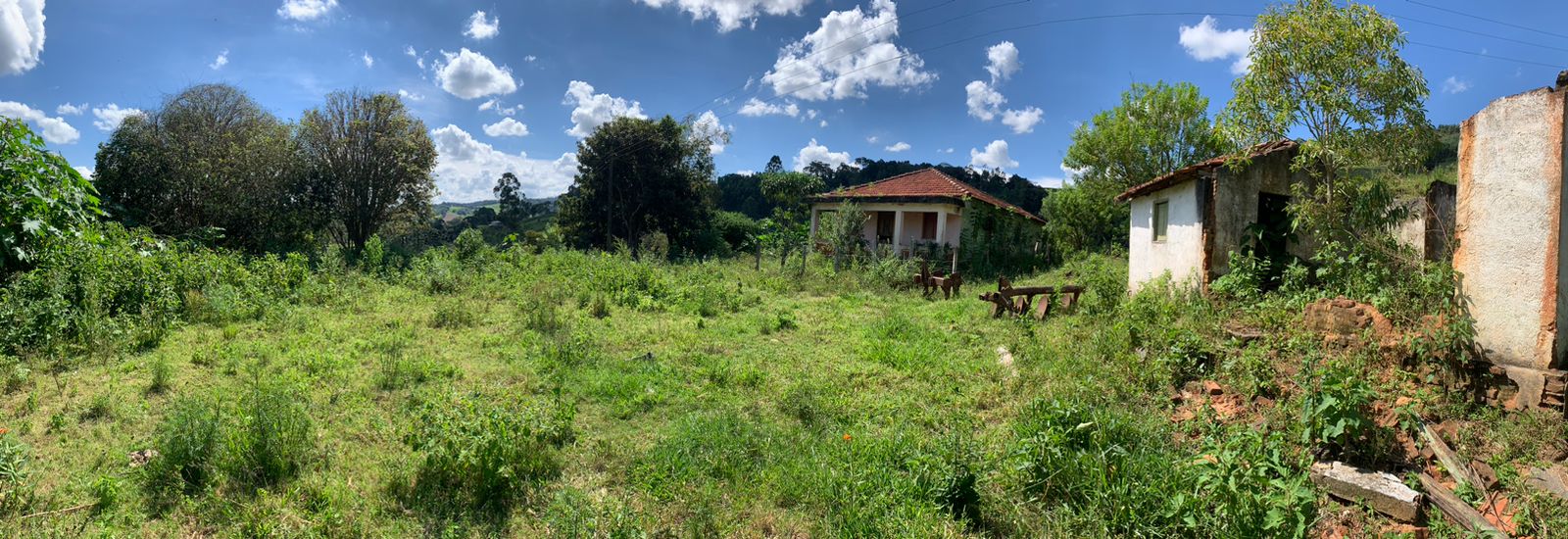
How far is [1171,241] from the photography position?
934 centimetres

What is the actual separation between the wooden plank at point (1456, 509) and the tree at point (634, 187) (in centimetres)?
2408

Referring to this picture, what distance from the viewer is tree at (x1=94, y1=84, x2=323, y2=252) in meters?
16.4

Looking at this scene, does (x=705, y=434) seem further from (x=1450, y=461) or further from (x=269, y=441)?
(x=1450, y=461)

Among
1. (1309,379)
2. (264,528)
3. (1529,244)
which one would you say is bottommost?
(264,528)

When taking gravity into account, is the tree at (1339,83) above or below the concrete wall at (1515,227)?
above

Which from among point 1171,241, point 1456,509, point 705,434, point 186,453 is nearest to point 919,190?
point 1171,241

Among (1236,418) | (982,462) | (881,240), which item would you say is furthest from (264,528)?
(881,240)

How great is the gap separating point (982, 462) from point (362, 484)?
4093 millimetres

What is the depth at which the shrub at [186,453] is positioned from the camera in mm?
3947

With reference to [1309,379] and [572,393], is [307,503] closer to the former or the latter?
[572,393]

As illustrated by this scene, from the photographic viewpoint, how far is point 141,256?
834cm

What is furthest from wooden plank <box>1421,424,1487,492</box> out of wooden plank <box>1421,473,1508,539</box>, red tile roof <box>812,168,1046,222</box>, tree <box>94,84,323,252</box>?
tree <box>94,84,323,252</box>

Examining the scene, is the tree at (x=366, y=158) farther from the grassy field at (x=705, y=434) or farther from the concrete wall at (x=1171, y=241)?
the concrete wall at (x=1171, y=241)

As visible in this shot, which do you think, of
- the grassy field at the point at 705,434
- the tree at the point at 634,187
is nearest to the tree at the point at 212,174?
the tree at the point at 634,187
